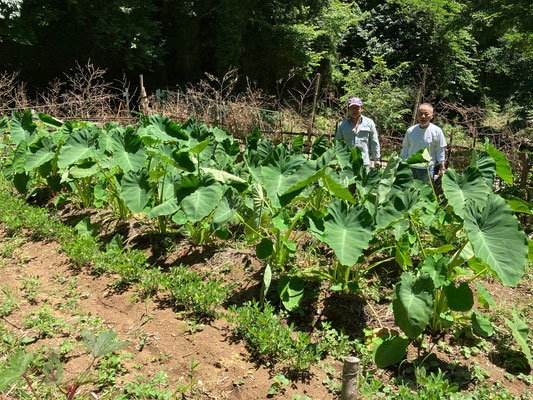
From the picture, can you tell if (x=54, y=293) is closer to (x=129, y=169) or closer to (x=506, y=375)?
(x=129, y=169)

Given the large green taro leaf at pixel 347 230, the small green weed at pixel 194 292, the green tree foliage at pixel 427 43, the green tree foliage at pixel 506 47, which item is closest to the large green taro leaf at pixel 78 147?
the small green weed at pixel 194 292

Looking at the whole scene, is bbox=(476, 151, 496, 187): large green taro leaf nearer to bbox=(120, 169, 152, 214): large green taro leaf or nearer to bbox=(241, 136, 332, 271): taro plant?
bbox=(241, 136, 332, 271): taro plant

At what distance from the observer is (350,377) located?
1.87 meters

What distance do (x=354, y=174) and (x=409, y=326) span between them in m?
1.21

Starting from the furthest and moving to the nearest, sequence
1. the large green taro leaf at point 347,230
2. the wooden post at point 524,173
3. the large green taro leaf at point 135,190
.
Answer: the wooden post at point 524,173 → the large green taro leaf at point 135,190 → the large green taro leaf at point 347,230

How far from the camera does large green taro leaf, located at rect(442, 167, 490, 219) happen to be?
2441 millimetres

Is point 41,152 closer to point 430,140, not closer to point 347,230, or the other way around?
point 347,230

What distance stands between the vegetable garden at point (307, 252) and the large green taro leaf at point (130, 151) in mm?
10

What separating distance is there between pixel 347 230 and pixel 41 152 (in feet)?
11.1

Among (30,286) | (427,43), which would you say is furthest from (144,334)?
(427,43)

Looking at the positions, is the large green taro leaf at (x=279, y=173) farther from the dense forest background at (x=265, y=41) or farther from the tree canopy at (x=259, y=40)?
the tree canopy at (x=259, y=40)

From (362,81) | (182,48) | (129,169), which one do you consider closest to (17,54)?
(182,48)

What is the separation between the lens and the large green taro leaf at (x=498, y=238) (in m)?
2.00

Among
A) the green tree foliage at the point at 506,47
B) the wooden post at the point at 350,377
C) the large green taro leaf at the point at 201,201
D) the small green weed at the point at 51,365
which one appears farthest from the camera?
the green tree foliage at the point at 506,47
